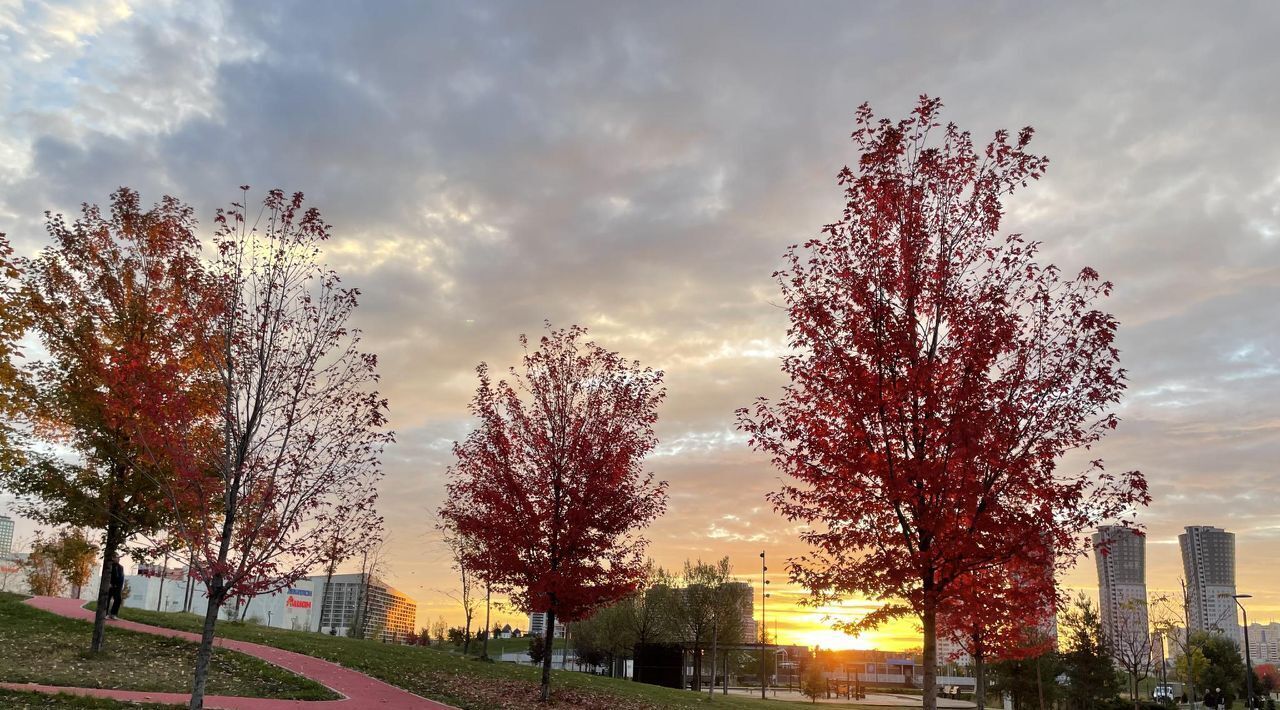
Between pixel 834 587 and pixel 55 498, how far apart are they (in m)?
19.1

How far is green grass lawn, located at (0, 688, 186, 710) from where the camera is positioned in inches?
543

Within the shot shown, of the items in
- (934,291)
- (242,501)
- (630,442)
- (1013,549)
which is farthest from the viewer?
(630,442)

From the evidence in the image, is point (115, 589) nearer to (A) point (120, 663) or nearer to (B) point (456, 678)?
(A) point (120, 663)

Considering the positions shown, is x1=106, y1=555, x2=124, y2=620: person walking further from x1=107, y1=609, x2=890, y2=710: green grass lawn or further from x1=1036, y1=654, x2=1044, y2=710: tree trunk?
x1=1036, y1=654, x2=1044, y2=710: tree trunk

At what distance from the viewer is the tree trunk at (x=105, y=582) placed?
63.4ft

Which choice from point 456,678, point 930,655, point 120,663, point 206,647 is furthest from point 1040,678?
point 206,647

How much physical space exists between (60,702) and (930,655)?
49.6 ft

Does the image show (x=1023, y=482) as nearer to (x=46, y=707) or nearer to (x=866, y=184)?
(x=866, y=184)

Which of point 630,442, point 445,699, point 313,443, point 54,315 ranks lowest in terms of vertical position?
point 445,699

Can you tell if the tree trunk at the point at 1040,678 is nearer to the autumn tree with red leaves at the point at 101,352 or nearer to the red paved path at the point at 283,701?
the red paved path at the point at 283,701

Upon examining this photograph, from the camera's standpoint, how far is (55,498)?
1948 centimetres

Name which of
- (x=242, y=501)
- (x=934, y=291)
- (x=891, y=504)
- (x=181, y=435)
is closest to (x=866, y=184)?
(x=934, y=291)

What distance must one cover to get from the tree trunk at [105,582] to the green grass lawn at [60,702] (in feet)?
16.0

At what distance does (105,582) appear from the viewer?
64.8 ft
